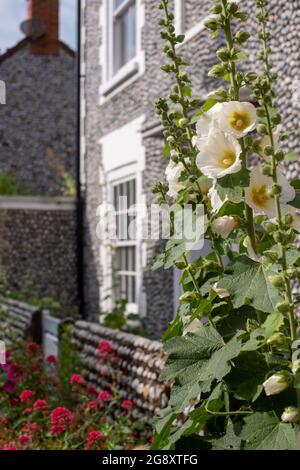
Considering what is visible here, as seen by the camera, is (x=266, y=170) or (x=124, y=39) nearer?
(x=266, y=170)

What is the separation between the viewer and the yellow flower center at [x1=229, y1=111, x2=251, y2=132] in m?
2.23

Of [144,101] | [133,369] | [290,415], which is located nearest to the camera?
[290,415]

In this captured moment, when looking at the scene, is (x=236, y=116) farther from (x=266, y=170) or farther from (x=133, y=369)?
(x=133, y=369)

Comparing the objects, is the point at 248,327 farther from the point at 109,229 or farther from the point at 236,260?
the point at 109,229

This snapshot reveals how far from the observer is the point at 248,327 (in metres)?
2.20

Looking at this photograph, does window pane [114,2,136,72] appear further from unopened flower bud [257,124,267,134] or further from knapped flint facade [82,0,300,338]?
unopened flower bud [257,124,267,134]

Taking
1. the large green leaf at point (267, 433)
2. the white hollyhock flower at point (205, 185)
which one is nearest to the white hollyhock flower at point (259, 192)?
the white hollyhock flower at point (205, 185)

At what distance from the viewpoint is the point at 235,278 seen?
7.00 feet

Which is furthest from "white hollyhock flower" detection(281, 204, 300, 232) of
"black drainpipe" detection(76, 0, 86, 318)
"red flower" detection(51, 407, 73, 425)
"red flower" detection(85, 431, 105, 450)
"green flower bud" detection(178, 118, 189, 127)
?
"black drainpipe" detection(76, 0, 86, 318)

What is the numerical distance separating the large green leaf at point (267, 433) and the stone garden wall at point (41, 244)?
10267 mm

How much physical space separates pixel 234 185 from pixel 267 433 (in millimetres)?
685

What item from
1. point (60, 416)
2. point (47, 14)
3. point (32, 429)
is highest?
point (47, 14)

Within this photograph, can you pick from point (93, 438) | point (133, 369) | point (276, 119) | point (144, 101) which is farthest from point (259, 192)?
point (144, 101)

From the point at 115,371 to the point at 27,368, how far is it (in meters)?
1.27
